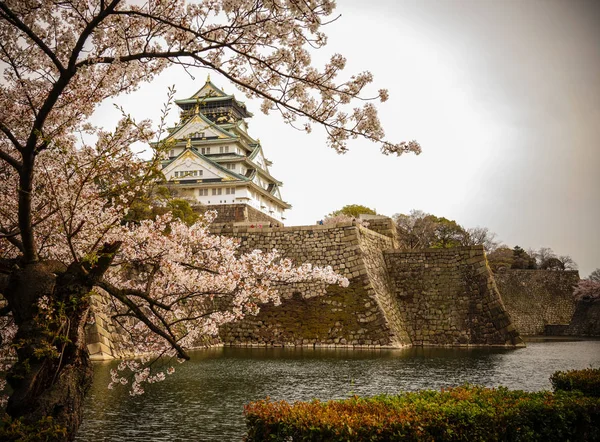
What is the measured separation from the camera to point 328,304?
64.3 feet

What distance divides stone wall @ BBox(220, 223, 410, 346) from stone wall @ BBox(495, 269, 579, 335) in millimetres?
18251

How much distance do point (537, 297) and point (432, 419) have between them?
3509 cm

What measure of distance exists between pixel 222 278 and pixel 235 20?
9.65ft

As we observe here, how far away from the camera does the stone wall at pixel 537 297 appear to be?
35.2 m

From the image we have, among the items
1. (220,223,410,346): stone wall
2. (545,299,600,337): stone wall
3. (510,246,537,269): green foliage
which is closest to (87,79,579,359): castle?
(220,223,410,346): stone wall

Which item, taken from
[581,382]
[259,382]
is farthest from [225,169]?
[581,382]

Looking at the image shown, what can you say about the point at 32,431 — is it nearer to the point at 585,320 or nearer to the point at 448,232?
the point at 585,320

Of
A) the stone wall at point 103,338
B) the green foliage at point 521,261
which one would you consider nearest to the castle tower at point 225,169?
the stone wall at point 103,338

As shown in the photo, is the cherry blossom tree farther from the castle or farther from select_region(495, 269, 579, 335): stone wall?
select_region(495, 269, 579, 335): stone wall

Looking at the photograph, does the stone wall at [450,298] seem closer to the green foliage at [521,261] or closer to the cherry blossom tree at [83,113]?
the cherry blossom tree at [83,113]

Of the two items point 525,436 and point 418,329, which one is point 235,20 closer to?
point 525,436

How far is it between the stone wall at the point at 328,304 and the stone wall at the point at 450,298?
117cm

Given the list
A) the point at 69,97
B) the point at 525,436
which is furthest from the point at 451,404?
the point at 69,97

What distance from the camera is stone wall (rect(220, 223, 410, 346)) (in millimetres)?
18906
